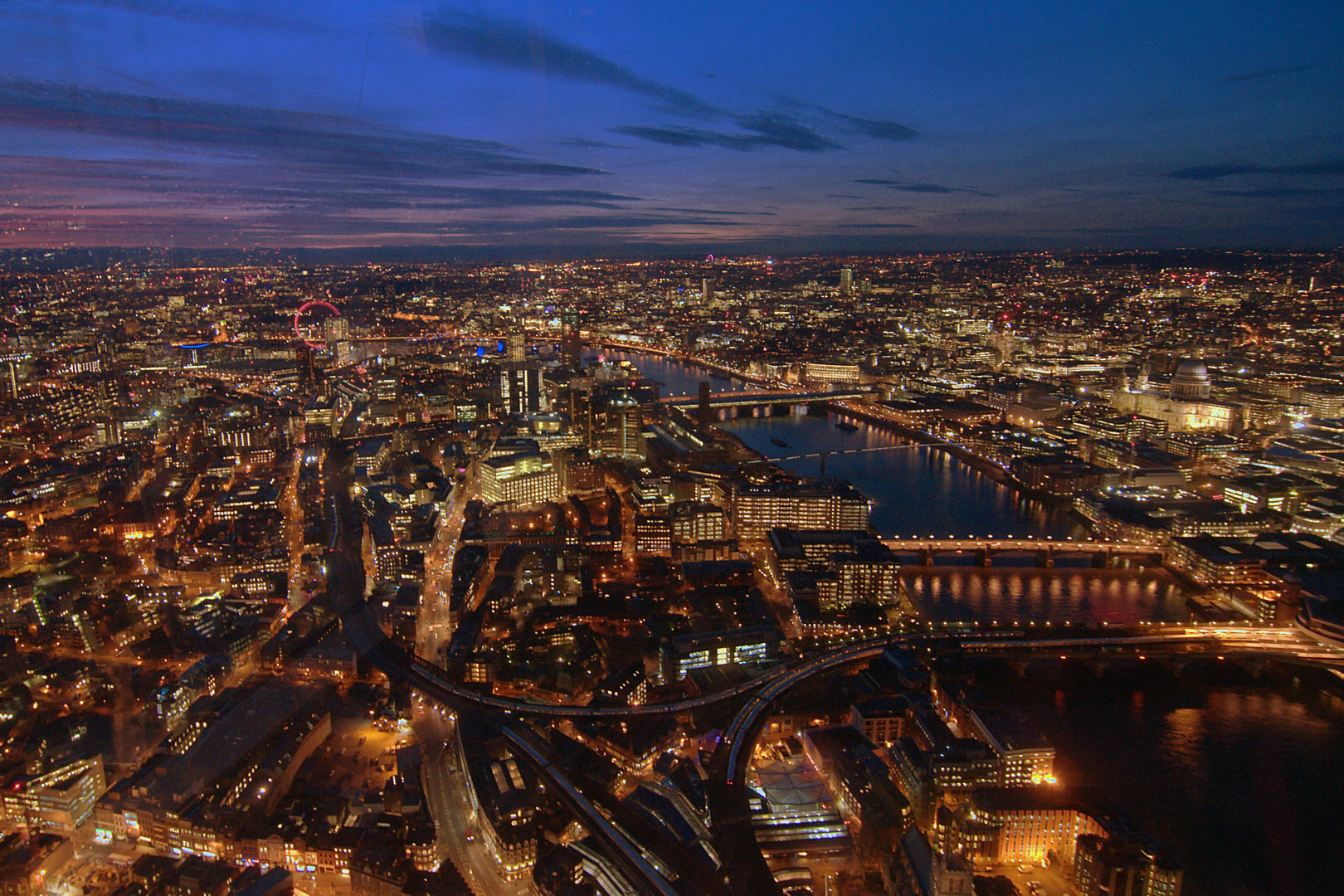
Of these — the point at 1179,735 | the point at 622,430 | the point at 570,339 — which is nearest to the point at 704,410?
the point at 622,430

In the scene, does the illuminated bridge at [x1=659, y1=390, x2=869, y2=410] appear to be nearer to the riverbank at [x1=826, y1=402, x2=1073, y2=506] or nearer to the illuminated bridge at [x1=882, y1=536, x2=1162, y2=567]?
the riverbank at [x1=826, y1=402, x2=1073, y2=506]

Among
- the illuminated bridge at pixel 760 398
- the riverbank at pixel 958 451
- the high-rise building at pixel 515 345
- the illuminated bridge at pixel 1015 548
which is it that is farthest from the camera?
the high-rise building at pixel 515 345

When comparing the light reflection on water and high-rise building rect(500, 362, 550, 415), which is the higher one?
high-rise building rect(500, 362, 550, 415)

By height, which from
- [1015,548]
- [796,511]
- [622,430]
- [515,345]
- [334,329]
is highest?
[334,329]

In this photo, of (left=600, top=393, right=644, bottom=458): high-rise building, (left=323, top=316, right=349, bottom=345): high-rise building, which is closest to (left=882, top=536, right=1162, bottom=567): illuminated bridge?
(left=600, top=393, right=644, bottom=458): high-rise building

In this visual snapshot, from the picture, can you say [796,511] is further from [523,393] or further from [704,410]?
[523,393]

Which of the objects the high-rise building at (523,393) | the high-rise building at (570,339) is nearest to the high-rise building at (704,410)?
the high-rise building at (523,393)

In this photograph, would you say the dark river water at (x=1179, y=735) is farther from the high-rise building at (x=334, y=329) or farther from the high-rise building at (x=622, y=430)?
the high-rise building at (x=334, y=329)

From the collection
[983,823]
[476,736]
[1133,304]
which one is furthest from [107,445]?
[1133,304]
